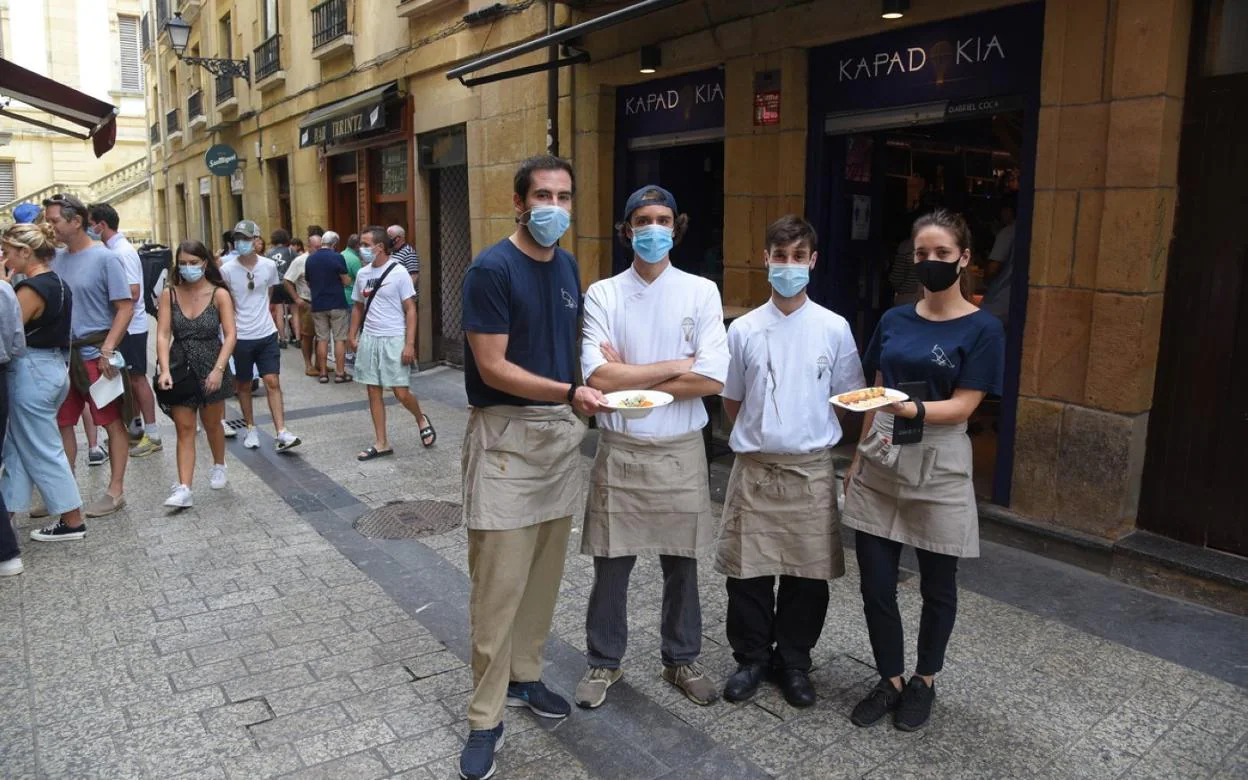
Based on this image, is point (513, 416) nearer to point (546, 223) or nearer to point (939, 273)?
point (546, 223)

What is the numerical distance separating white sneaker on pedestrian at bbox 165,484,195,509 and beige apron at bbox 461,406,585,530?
11.5ft

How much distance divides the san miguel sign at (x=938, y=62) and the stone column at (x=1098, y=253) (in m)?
0.31

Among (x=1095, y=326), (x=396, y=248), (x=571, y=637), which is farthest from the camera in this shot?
(x=396, y=248)

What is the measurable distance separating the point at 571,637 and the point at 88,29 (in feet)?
140

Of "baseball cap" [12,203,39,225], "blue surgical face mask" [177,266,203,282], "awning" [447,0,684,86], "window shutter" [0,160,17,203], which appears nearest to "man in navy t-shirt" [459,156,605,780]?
"awning" [447,0,684,86]

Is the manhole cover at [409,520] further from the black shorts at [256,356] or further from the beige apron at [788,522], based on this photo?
the beige apron at [788,522]

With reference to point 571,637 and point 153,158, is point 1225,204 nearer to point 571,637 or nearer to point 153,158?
point 571,637

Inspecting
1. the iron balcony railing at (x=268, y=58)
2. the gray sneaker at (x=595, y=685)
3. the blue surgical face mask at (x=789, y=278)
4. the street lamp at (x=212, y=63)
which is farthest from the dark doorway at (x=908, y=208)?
the street lamp at (x=212, y=63)

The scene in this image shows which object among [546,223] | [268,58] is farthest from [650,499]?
[268,58]

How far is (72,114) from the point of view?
32.3 ft

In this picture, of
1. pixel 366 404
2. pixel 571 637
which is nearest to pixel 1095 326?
pixel 571 637

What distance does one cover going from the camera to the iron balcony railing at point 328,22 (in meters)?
13.4

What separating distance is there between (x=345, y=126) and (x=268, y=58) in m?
5.29

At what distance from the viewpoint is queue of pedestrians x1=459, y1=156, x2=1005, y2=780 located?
305cm
